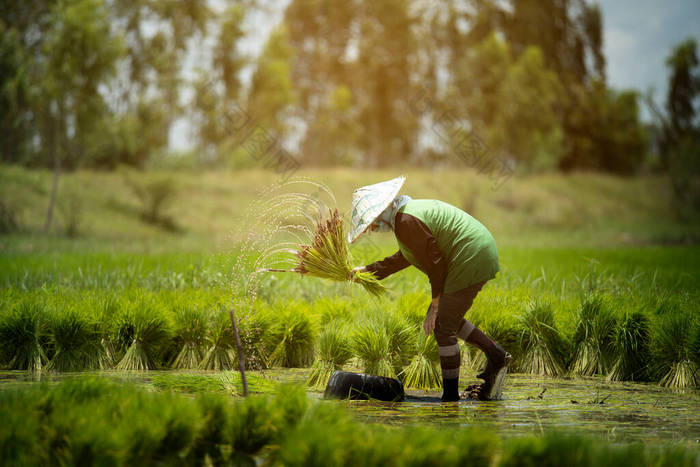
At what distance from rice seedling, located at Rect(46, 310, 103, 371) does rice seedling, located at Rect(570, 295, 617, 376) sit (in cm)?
470

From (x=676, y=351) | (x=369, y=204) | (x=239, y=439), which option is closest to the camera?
(x=239, y=439)

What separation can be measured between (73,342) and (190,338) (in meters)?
1.10

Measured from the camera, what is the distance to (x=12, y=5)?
30.3 m

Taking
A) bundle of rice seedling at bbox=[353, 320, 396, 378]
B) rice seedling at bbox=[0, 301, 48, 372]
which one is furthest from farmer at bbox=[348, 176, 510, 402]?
rice seedling at bbox=[0, 301, 48, 372]

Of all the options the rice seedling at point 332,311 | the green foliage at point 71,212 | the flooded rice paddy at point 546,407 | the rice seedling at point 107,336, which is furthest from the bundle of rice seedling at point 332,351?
the green foliage at point 71,212

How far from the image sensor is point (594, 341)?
6.89 metres

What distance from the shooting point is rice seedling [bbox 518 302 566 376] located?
6988mm

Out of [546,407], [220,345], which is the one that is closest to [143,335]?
[220,345]

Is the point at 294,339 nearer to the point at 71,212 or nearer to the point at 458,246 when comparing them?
the point at 458,246

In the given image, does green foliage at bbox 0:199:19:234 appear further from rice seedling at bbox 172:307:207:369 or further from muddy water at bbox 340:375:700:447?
muddy water at bbox 340:375:700:447

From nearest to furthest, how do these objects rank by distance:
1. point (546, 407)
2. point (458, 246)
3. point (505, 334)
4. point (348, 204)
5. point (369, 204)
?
point (546, 407)
point (369, 204)
point (458, 246)
point (505, 334)
point (348, 204)

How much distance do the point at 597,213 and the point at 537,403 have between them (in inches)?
1306

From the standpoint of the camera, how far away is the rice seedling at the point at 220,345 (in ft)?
22.8

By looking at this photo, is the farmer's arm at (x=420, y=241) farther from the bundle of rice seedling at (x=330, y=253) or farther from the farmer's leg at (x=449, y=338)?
the bundle of rice seedling at (x=330, y=253)
